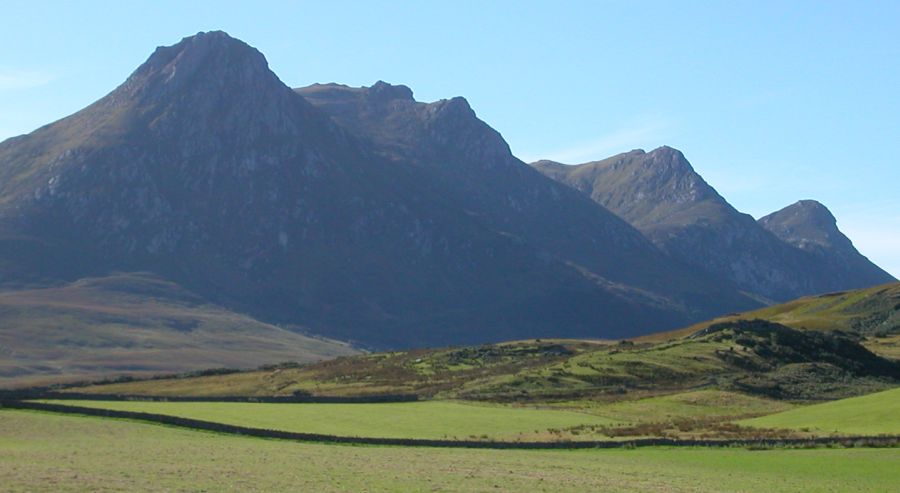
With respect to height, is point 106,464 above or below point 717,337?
below

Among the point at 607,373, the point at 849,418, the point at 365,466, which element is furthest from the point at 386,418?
the point at 607,373

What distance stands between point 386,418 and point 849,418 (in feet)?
111

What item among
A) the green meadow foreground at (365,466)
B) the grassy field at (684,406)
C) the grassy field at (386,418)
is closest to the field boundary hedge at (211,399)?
the grassy field at (386,418)

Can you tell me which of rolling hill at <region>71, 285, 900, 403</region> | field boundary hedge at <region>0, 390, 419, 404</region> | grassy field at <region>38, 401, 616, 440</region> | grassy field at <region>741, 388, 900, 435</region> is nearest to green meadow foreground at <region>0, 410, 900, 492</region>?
grassy field at <region>38, 401, 616, 440</region>

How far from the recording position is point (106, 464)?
A: 50125 mm

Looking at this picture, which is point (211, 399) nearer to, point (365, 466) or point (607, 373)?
point (607, 373)

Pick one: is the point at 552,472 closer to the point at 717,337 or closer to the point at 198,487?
the point at 198,487

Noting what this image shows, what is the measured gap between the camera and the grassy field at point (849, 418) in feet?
268

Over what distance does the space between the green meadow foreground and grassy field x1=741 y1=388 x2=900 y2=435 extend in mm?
12444

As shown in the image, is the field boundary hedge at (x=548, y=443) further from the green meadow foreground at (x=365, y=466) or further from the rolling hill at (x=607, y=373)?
the rolling hill at (x=607, y=373)

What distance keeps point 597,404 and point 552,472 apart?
2286 inches

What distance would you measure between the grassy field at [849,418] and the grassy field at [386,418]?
43.3 feet

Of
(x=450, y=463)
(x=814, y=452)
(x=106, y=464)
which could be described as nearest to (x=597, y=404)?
(x=814, y=452)

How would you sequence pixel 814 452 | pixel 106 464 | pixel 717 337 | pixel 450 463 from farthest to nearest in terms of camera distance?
pixel 717 337 → pixel 814 452 → pixel 450 463 → pixel 106 464
